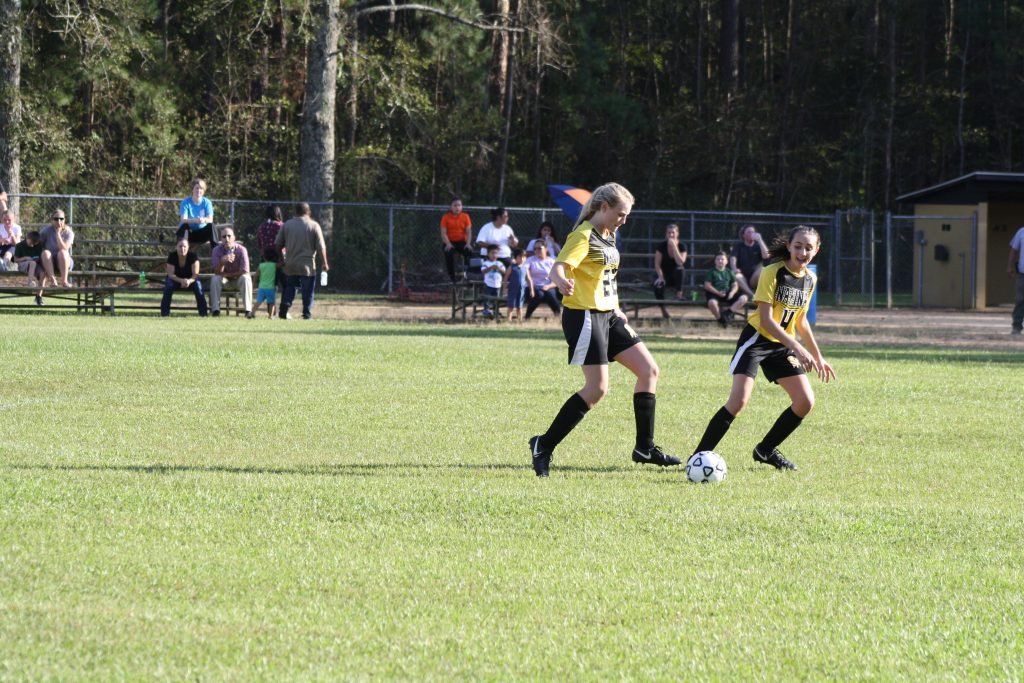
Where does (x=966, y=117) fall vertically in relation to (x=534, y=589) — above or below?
above

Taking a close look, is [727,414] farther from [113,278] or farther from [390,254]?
[390,254]

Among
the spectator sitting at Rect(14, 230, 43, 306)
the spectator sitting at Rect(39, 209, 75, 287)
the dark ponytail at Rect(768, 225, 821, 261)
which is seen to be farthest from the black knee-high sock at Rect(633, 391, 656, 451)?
the spectator sitting at Rect(14, 230, 43, 306)

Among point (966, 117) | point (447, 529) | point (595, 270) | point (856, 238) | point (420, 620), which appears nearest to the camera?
point (420, 620)

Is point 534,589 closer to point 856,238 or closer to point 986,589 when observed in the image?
point 986,589

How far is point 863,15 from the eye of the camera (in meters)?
49.7

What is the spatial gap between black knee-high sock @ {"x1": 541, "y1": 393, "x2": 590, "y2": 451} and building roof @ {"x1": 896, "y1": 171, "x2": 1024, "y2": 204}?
87.0 feet

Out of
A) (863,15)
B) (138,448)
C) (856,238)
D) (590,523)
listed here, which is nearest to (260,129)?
(856,238)

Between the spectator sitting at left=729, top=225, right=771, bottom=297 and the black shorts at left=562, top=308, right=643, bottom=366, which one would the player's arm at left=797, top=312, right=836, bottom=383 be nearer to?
the black shorts at left=562, top=308, right=643, bottom=366

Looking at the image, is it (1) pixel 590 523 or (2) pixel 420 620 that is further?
(1) pixel 590 523

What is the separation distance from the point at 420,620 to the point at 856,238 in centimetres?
3597

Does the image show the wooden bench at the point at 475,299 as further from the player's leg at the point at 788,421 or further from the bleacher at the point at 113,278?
the player's leg at the point at 788,421

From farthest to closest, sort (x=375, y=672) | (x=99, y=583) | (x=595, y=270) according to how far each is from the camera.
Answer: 1. (x=595, y=270)
2. (x=99, y=583)
3. (x=375, y=672)

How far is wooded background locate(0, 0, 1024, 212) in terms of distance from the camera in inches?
1372

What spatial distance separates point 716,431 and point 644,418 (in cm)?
44
